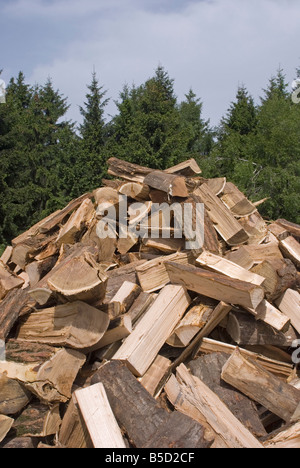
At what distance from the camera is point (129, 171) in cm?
505

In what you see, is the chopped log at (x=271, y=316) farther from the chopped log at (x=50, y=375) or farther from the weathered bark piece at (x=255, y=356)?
the chopped log at (x=50, y=375)

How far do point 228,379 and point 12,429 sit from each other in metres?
1.45

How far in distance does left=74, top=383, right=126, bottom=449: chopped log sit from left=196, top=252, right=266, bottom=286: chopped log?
1.35m

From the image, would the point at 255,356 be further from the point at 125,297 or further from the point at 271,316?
the point at 125,297

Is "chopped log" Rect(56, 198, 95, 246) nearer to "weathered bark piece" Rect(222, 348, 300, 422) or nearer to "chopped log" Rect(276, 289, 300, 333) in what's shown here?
"chopped log" Rect(276, 289, 300, 333)

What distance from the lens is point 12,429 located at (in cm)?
286

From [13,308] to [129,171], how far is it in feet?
7.55

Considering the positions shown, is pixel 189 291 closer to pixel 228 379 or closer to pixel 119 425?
pixel 228 379

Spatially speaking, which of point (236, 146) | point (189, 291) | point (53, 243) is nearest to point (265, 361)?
point (189, 291)

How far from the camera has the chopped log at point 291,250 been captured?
4.35 meters

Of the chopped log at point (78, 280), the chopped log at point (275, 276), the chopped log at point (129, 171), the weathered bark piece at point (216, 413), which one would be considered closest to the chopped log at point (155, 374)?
the weathered bark piece at point (216, 413)

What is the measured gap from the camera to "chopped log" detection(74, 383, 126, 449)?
2549 millimetres

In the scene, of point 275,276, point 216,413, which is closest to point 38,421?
point 216,413

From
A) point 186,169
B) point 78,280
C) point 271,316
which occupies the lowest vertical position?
point 271,316
